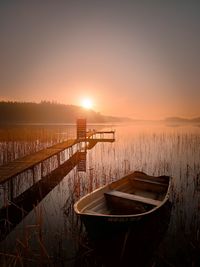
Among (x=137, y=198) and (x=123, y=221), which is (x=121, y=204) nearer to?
(x=137, y=198)

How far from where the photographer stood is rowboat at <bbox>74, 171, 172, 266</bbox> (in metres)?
4.21

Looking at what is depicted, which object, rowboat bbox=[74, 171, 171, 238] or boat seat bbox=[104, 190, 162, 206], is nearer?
rowboat bbox=[74, 171, 171, 238]

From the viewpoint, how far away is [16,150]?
1520cm

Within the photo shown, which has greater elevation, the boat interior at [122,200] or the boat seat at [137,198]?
the boat seat at [137,198]

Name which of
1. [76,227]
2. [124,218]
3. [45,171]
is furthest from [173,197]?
[45,171]

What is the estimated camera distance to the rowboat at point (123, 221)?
4215 millimetres

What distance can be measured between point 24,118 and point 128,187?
95.2 metres

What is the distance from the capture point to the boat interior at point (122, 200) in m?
5.20

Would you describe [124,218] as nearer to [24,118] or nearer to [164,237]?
[164,237]

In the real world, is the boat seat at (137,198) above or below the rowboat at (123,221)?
above

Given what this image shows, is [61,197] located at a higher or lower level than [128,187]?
lower

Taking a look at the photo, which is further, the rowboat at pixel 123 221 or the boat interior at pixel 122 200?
the boat interior at pixel 122 200

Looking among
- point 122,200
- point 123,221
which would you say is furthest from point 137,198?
point 123,221

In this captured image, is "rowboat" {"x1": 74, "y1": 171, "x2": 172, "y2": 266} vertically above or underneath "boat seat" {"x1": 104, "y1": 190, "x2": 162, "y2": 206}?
underneath
